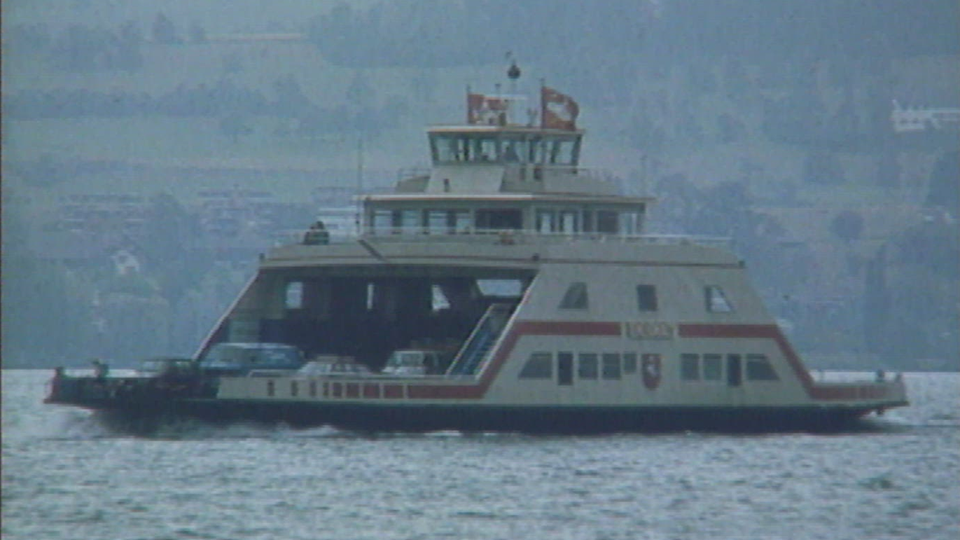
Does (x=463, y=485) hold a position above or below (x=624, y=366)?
below

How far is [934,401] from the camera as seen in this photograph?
427 ft

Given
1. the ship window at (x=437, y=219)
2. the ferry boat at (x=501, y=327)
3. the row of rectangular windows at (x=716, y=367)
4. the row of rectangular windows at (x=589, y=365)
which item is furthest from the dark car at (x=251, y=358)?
the row of rectangular windows at (x=716, y=367)

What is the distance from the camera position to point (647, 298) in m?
83.9

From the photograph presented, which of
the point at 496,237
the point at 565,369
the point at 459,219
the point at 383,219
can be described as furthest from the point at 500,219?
the point at 565,369

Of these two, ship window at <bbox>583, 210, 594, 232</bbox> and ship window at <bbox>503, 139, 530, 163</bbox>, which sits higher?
ship window at <bbox>503, 139, 530, 163</bbox>

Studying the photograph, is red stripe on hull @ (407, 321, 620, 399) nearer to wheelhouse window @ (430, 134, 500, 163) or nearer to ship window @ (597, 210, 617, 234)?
ship window @ (597, 210, 617, 234)

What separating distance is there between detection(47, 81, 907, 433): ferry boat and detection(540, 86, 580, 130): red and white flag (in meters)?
0.07

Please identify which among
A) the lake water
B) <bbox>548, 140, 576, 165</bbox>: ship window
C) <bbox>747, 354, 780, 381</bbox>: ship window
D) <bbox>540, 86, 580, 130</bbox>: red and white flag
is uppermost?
<bbox>540, 86, 580, 130</bbox>: red and white flag

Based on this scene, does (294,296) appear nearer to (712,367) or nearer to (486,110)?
(486,110)

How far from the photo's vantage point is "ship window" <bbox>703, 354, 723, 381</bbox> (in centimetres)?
8456

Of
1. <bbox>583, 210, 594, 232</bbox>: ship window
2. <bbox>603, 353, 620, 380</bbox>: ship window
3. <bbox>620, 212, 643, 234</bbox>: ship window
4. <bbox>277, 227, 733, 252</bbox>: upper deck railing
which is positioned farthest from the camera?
<bbox>620, 212, 643, 234</bbox>: ship window

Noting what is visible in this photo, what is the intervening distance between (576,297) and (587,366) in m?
1.60

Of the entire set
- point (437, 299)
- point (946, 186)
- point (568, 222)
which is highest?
point (946, 186)

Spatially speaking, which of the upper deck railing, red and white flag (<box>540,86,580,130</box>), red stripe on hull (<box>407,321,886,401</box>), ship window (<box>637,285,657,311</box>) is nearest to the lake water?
red stripe on hull (<box>407,321,886,401</box>)
